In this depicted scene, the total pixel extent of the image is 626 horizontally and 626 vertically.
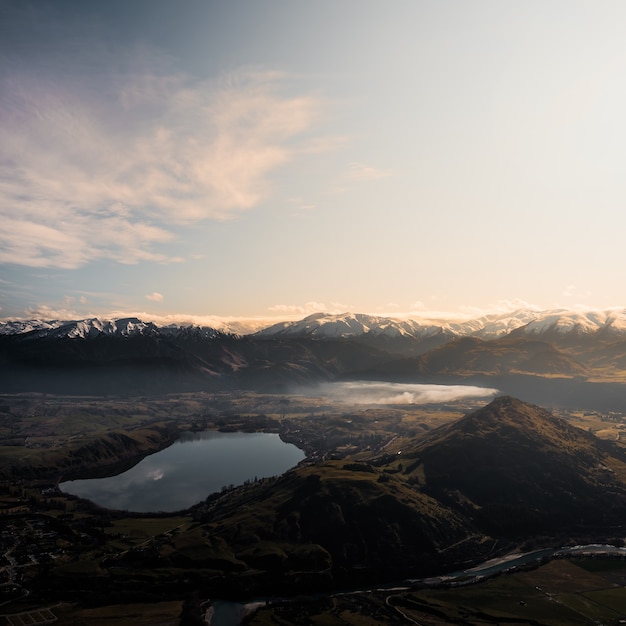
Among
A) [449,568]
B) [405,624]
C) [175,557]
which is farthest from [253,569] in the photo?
[449,568]

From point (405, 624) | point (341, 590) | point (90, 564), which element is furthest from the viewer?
point (90, 564)

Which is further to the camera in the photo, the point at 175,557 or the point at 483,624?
the point at 175,557

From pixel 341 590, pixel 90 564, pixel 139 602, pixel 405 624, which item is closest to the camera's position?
pixel 405 624

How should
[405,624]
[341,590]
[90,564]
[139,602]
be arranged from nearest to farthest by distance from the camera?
[405,624]
[139,602]
[341,590]
[90,564]

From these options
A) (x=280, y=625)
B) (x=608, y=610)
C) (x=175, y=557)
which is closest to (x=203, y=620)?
(x=280, y=625)

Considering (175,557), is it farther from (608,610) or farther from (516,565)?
(608,610)

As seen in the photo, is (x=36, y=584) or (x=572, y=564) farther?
(x=572, y=564)

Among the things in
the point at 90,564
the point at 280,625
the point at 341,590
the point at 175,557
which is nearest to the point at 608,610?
the point at 341,590

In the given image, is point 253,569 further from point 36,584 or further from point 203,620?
point 36,584

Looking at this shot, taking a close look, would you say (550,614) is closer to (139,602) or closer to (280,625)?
(280,625)
